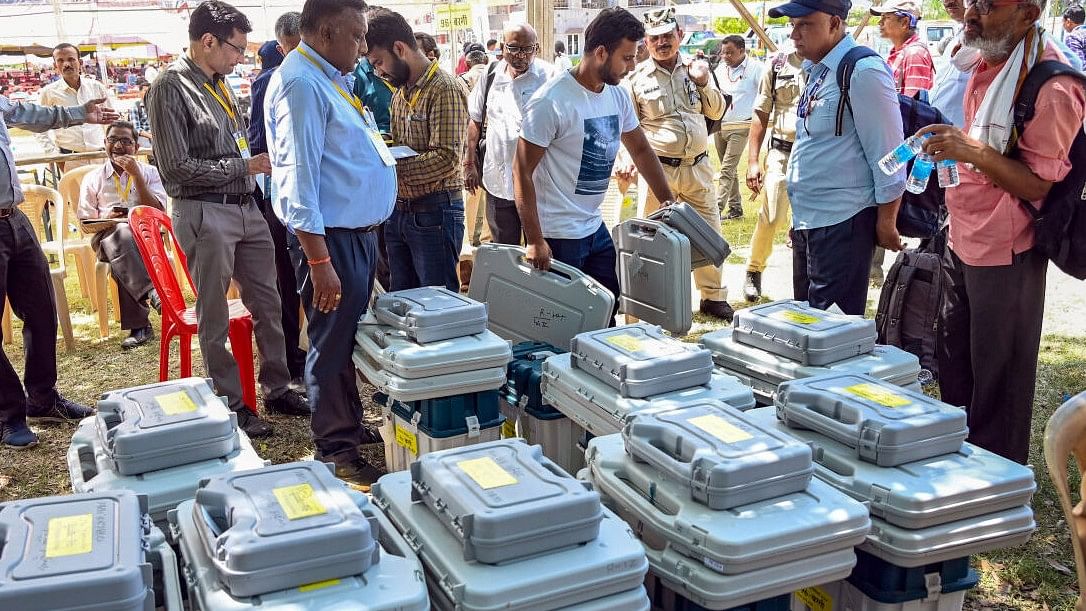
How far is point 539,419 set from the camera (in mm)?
3316

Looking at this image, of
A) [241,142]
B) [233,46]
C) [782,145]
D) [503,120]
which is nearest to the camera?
[233,46]

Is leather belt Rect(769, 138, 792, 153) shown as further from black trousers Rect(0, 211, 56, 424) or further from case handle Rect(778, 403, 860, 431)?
black trousers Rect(0, 211, 56, 424)

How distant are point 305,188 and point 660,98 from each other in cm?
345

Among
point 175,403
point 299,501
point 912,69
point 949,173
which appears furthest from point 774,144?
point 299,501

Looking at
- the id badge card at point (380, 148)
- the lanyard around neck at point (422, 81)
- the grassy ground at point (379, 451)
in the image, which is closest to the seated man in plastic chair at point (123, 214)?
the grassy ground at point (379, 451)

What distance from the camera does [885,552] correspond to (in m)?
2.06

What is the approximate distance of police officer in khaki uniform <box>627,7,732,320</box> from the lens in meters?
6.05

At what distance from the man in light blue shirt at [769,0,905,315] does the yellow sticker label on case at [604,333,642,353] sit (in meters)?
1.26

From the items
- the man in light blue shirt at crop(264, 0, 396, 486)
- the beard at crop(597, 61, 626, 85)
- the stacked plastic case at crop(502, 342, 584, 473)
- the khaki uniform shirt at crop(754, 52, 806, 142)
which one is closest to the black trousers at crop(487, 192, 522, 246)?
the beard at crop(597, 61, 626, 85)

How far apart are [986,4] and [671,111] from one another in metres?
3.08

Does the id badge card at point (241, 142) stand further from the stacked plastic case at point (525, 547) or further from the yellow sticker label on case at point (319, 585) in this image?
the yellow sticker label on case at point (319, 585)

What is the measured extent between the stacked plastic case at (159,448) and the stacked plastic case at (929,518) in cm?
156

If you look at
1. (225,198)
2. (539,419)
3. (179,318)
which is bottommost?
(539,419)

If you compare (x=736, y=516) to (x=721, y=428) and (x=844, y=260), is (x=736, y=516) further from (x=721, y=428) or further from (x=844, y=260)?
(x=844, y=260)
